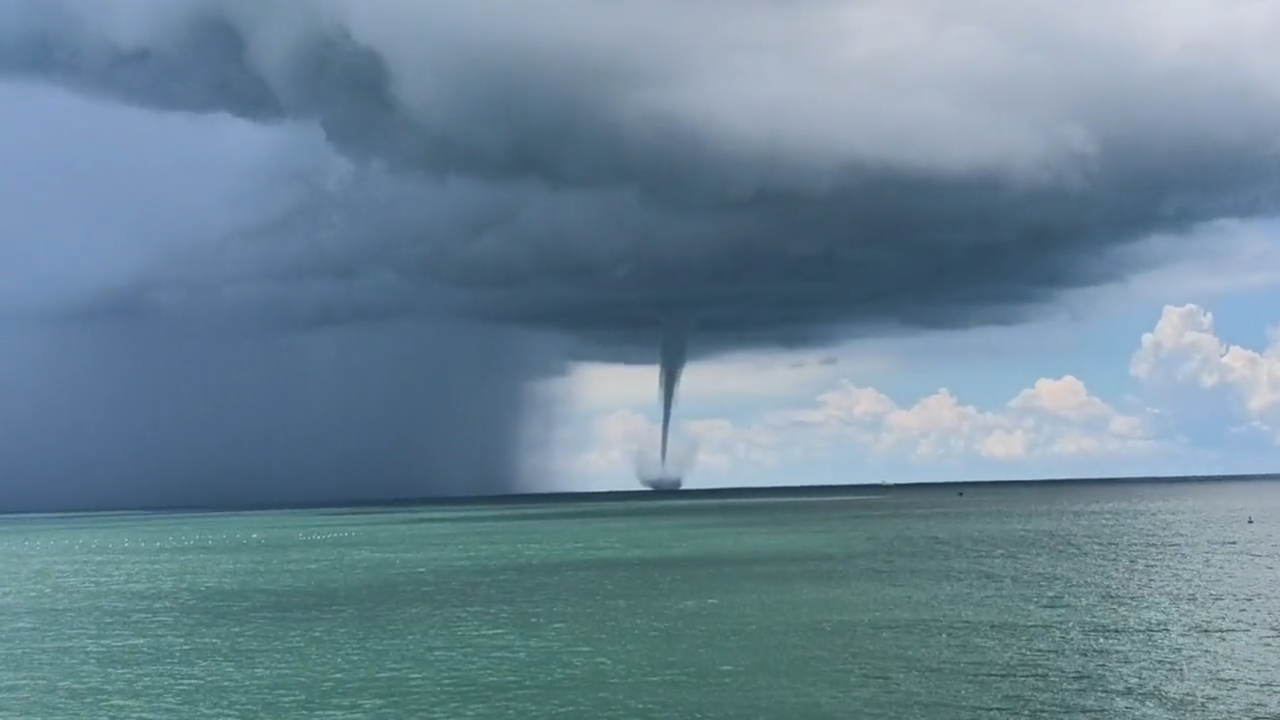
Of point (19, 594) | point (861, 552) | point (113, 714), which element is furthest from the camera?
point (861, 552)

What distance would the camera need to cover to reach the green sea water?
54312 millimetres

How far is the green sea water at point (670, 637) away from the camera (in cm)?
5431

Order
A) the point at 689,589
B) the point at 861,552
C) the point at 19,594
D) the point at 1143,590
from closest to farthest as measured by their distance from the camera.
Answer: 1. the point at 1143,590
2. the point at 689,589
3. the point at 19,594
4. the point at 861,552

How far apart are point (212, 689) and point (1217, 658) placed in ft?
162

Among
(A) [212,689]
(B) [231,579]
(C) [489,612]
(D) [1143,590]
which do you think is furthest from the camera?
(B) [231,579]

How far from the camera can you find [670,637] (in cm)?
7212

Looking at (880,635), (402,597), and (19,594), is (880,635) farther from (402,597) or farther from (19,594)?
(19,594)

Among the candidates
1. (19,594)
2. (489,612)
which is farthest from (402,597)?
(19,594)

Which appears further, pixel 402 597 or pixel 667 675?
pixel 402 597

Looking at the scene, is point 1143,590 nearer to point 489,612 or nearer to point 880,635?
point 880,635

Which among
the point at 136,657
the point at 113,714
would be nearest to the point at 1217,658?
the point at 113,714

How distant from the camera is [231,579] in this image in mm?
124500

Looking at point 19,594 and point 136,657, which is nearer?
point 136,657

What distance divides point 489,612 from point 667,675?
98.3 ft
